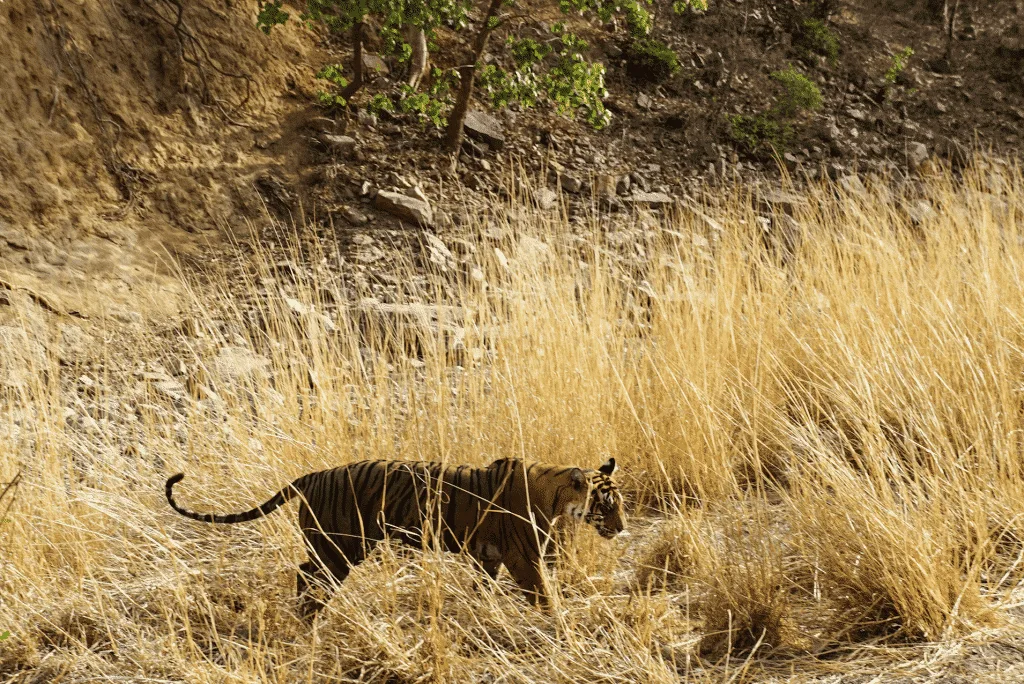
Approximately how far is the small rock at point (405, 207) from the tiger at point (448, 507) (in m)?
4.80

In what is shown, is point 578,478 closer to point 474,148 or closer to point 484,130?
point 474,148

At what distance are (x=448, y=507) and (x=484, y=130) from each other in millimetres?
6107

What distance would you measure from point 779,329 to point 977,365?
0.92 m

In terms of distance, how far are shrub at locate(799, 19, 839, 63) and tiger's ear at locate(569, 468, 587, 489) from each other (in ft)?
33.9

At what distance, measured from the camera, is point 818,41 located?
11102 mm

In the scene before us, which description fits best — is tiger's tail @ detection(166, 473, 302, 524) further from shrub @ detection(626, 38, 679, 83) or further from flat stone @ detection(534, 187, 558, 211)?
shrub @ detection(626, 38, 679, 83)

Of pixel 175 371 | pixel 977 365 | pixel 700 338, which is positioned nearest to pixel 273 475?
pixel 700 338

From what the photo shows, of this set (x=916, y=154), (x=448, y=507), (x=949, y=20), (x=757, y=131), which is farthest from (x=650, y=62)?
(x=448, y=507)

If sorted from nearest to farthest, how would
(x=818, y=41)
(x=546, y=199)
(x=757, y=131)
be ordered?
1. (x=546, y=199)
2. (x=757, y=131)
3. (x=818, y=41)

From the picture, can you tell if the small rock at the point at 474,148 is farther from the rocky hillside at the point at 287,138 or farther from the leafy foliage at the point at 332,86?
the leafy foliage at the point at 332,86

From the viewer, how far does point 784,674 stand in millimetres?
2307

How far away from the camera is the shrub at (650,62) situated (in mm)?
9805

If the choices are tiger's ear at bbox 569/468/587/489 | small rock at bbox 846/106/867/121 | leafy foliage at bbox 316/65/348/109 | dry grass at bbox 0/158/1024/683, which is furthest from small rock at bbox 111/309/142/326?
small rock at bbox 846/106/867/121

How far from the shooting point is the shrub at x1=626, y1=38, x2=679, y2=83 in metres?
9.80
